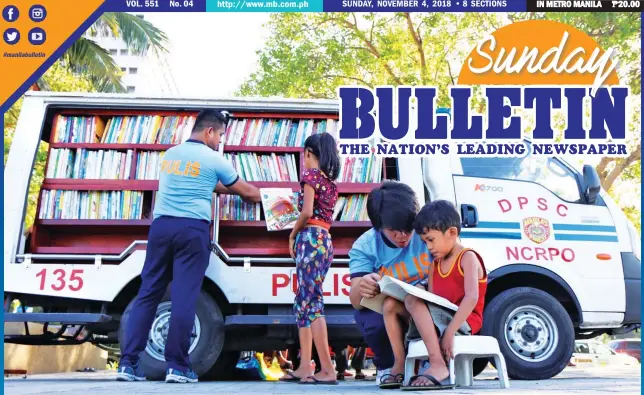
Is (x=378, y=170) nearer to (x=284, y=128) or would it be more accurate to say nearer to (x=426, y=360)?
(x=284, y=128)

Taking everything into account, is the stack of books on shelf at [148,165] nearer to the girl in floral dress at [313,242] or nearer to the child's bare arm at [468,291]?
the girl in floral dress at [313,242]

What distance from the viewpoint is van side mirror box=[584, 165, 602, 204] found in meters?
6.59

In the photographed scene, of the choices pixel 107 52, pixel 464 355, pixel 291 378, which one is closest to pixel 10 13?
pixel 464 355

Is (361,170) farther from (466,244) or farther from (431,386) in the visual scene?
(431,386)

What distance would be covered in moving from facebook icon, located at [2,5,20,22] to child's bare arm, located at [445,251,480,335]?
2456mm

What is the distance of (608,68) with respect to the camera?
546 centimetres

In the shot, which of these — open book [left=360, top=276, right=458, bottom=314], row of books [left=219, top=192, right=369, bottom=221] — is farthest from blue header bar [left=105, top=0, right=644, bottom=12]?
row of books [left=219, top=192, right=369, bottom=221]

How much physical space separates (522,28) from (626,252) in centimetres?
203

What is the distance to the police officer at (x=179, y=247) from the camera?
18.7 feet

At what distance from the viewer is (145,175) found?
6668mm

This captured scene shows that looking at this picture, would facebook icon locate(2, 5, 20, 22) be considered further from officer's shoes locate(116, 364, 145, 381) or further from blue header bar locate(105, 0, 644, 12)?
officer's shoes locate(116, 364, 145, 381)

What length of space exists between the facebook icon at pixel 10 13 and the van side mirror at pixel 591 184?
4.18 m

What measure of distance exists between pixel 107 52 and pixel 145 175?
33.9 ft

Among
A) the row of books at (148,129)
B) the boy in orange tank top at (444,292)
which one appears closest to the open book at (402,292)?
the boy in orange tank top at (444,292)
